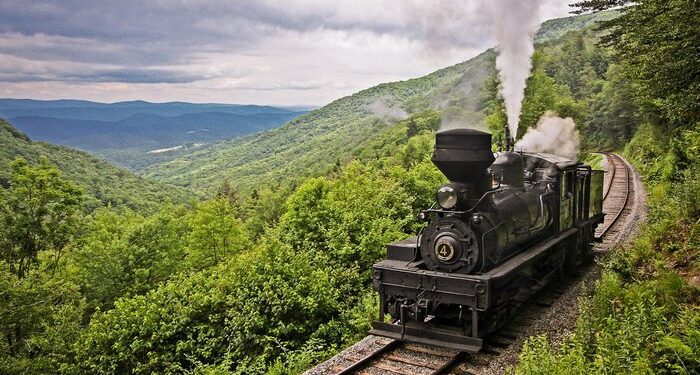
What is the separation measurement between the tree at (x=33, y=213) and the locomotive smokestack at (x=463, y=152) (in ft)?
74.7

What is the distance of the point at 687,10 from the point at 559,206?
4.95 m

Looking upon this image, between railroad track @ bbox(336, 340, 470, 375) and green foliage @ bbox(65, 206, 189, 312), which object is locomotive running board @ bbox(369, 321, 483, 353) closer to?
railroad track @ bbox(336, 340, 470, 375)

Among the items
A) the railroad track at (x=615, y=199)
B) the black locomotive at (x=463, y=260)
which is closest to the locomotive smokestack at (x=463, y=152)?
the black locomotive at (x=463, y=260)

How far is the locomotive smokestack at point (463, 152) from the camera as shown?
927 cm

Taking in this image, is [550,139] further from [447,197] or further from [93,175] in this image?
[93,175]

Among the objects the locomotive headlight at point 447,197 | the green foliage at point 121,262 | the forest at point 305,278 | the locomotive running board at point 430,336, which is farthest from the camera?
the green foliage at point 121,262

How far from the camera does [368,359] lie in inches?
352

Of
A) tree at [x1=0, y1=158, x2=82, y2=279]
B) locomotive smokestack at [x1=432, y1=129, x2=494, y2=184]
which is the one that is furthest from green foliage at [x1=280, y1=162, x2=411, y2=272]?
tree at [x1=0, y1=158, x2=82, y2=279]

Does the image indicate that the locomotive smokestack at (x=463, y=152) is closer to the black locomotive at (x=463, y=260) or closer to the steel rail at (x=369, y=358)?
the black locomotive at (x=463, y=260)

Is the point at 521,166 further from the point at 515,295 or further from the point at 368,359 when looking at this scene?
the point at 368,359

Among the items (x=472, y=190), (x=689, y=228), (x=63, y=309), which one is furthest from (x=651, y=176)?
(x=63, y=309)

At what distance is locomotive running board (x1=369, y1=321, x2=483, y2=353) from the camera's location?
889 cm

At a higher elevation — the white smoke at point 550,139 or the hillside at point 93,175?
the white smoke at point 550,139

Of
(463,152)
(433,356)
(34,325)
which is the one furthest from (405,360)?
(34,325)
